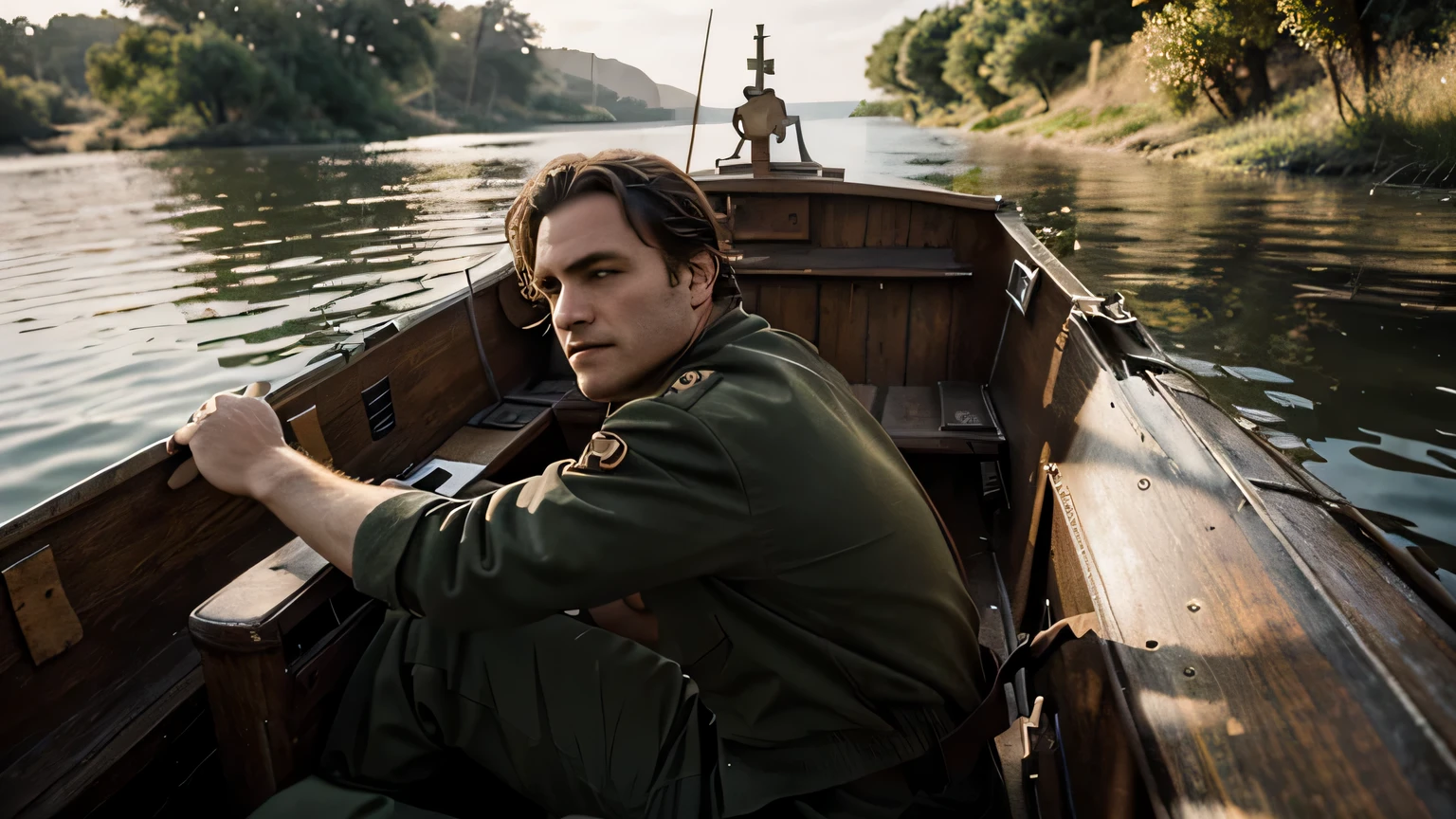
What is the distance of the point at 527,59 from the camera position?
269 ft

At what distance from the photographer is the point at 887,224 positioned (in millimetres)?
4508

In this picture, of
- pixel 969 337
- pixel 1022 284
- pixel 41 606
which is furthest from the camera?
pixel 969 337

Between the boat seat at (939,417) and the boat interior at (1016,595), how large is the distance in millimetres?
19

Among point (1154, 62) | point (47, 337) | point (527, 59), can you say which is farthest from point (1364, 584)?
point (527, 59)

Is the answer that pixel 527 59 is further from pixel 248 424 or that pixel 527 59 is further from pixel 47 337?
pixel 248 424

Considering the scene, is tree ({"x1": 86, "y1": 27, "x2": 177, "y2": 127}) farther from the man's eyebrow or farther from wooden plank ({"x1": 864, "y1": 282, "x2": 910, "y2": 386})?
the man's eyebrow

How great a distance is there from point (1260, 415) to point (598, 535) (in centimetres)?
624

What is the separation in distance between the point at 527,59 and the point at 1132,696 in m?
91.0

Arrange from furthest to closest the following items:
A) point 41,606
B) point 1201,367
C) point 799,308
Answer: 1. point 1201,367
2. point 799,308
3. point 41,606

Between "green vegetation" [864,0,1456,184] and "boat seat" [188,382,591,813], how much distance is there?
741 inches

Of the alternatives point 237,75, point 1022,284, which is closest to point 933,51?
point 237,75

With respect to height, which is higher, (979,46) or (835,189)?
(979,46)

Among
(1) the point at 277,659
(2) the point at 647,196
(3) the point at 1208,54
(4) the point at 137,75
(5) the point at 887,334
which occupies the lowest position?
(5) the point at 887,334

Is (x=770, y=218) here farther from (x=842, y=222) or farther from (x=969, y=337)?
(x=969, y=337)
